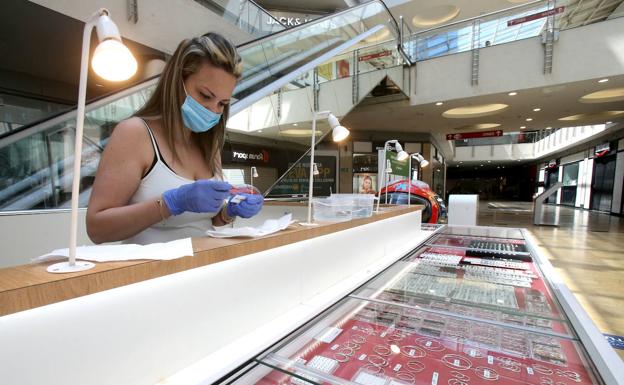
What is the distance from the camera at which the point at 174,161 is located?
109cm

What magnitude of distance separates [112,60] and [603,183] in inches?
672

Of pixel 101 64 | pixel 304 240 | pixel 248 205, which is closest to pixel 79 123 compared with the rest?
pixel 101 64

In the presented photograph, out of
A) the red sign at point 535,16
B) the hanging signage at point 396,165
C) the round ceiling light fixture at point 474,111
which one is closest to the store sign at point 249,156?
the hanging signage at point 396,165

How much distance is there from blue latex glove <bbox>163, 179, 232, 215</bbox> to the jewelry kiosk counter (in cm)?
12

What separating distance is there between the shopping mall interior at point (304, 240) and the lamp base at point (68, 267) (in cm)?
2

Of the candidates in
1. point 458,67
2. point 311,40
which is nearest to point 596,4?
point 458,67

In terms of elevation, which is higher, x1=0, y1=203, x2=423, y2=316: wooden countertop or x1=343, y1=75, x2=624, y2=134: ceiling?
x1=343, y1=75, x2=624, y2=134: ceiling

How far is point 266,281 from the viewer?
1.11m

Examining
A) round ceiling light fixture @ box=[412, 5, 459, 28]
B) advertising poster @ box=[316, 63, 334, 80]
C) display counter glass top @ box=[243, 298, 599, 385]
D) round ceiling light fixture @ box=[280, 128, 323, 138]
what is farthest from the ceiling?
display counter glass top @ box=[243, 298, 599, 385]

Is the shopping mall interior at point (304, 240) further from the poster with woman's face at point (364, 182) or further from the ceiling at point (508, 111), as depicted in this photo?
the poster with woman's face at point (364, 182)

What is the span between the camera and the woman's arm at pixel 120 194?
2.81 feet

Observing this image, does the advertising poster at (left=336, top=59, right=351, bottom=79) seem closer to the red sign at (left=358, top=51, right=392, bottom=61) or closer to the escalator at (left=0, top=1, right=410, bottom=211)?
the red sign at (left=358, top=51, right=392, bottom=61)

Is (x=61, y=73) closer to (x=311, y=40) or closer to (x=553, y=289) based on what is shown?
(x=311, y=40)

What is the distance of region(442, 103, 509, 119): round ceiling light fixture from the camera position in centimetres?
923
